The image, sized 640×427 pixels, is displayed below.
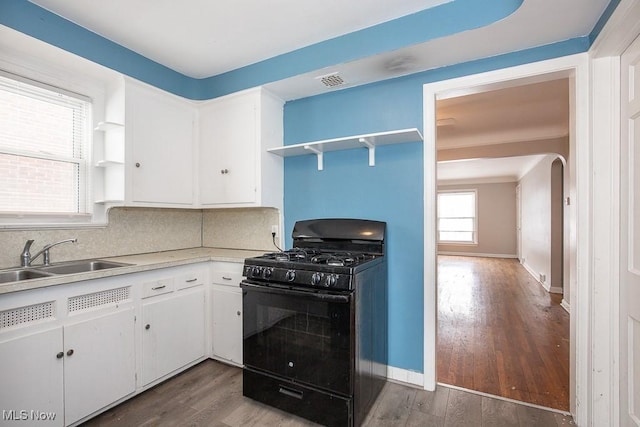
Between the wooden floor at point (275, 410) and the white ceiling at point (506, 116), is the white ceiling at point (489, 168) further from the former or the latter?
the wooden floor at point (275, 410)

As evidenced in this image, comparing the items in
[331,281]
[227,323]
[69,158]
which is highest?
[69,158]

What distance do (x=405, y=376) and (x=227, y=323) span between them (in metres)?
1.45

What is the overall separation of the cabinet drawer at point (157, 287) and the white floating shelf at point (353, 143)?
4.29 ft

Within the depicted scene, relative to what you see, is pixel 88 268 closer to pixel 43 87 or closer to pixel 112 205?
pixel 112 205

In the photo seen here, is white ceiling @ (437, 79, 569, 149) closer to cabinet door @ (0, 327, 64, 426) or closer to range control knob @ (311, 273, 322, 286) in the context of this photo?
range control knob @ (311, 273, 322, 286)

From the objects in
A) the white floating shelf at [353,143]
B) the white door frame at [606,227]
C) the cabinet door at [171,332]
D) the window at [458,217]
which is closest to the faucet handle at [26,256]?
the cabinet door at [171,332]

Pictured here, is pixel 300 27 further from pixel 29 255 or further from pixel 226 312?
pixel 29 255

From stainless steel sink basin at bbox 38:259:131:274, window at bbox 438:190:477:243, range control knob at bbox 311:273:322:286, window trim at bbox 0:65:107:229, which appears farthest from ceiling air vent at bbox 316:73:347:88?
window at bbox 438:190:477:243

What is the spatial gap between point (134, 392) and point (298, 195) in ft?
6.11

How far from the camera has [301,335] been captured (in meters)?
1.82

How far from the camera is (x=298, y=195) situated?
2738 millimetres

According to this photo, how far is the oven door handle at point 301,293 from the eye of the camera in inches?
65.6

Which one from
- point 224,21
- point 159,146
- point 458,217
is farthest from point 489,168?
point 159,146

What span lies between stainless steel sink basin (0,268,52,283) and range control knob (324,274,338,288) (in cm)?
164
